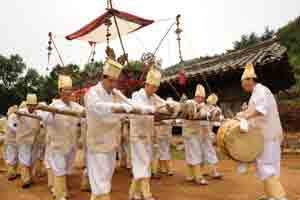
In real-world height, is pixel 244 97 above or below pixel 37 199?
above

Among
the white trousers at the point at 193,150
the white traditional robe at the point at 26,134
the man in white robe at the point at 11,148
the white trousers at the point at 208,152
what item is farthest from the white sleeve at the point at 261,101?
the man in white robe at the point at 11,148

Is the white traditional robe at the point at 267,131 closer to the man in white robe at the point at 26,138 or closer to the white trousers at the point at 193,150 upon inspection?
the white trousers at the point at 193,150

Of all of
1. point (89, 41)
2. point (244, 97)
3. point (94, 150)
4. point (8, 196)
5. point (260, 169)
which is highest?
point (89, 41)

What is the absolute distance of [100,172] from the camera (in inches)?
156

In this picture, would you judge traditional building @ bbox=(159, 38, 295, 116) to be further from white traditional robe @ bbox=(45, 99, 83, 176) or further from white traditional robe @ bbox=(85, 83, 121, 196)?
white traditional robe @ bbox=(85, 83, 121, 196)

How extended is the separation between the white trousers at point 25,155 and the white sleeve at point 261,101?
535cm

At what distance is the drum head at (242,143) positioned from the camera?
434 centimetres

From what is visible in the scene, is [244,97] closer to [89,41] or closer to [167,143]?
[167,143]

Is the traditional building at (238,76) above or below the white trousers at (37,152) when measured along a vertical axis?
above

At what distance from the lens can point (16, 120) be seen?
812cm

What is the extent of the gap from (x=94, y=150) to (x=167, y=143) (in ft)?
13.9

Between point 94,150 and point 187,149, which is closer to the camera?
point 94,150

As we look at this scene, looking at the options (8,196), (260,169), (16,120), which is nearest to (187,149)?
(260,169)

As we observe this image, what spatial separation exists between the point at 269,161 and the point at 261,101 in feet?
2.85
